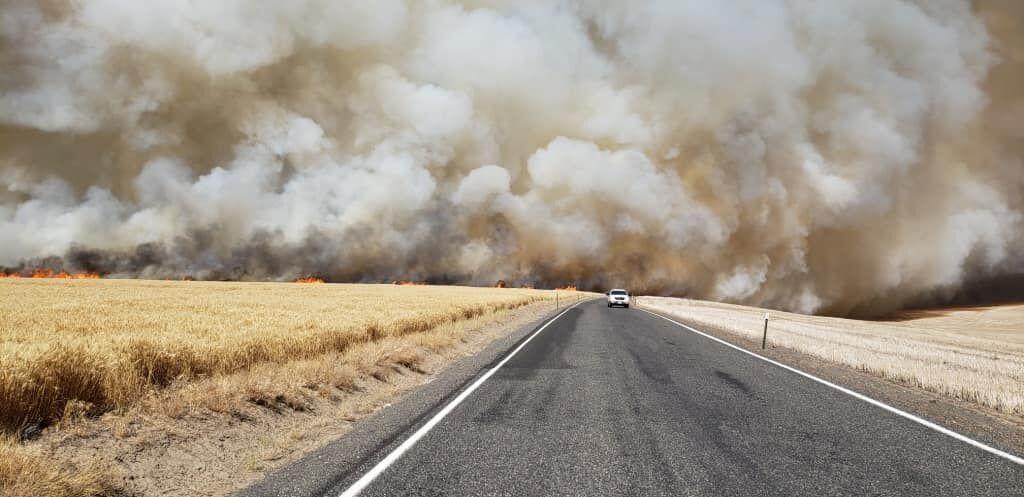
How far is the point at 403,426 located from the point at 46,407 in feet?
13.4

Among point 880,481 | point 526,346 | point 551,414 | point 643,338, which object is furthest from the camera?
point 643,338

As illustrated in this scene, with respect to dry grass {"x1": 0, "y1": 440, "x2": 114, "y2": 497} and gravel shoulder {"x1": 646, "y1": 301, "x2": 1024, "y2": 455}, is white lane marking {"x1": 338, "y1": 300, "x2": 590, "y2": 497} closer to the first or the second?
dry grass {"x1": 0, "y1": 440, "x2": 114, "y2": 497}

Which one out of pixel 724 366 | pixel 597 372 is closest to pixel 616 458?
pixel 597 372

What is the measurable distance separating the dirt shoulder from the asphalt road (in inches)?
28.3

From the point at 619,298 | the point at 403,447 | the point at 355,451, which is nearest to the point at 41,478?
the point at 355,451

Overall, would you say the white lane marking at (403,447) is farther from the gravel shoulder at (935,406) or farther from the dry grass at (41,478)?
the gravel shoulder at (935,406)

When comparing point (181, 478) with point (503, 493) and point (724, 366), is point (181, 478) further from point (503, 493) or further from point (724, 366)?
point (724, 366)

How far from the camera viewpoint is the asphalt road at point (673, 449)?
4.11 meters

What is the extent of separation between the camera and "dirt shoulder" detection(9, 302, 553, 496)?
4.53 metres

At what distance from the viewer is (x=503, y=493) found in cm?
391

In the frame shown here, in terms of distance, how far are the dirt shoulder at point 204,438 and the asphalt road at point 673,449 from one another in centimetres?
72

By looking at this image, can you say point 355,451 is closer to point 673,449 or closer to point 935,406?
point 673,449

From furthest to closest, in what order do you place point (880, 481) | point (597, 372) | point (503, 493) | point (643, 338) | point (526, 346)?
point (643, 338)
point (526, 346)
point (597, 372)
point (880, 481)
point (503, 493)

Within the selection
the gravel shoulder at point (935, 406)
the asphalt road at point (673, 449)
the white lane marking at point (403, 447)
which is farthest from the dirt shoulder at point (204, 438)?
the gravel shoulder at point (935, 406)
